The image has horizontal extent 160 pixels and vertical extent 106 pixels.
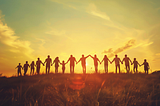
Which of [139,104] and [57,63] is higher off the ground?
[57,63]

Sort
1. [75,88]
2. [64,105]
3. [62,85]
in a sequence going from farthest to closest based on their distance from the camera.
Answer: [62,85], [75,88], [64,105]

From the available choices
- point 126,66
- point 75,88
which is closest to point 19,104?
point 75,88

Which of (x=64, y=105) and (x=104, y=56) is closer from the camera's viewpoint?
(x=64, y=105)

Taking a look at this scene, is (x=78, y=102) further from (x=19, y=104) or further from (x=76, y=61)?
(x=76, y=61)

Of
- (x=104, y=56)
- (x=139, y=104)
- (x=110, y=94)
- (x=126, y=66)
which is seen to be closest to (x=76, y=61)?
(x=104, y=56)

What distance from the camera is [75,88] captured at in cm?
871

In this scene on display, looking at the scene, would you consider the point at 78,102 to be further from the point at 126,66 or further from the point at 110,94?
the point at 126,66

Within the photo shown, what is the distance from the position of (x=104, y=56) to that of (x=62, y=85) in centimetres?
1052

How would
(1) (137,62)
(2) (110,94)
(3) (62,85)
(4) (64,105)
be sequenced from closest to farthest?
1. (4) (64,105)
2. (2) (110,94)
3. (3) (62,85)
4. (1) (137,62)

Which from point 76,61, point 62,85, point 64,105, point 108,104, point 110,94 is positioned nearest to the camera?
point 64,105

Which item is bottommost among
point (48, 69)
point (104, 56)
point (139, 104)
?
point (139, 104)

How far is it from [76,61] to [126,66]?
739 centimetres

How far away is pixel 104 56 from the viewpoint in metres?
18.8

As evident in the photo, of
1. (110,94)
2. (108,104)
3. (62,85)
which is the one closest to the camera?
(108,104)
